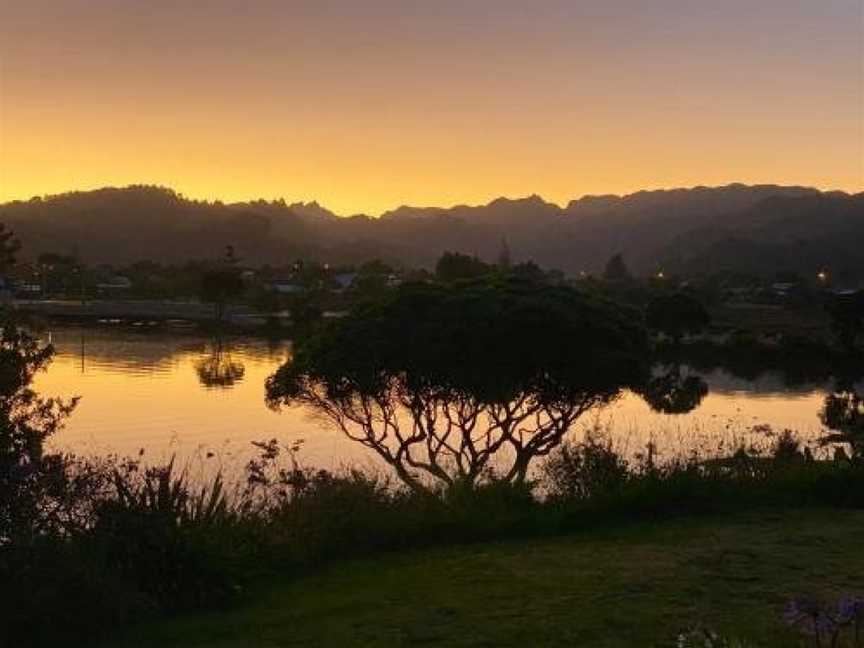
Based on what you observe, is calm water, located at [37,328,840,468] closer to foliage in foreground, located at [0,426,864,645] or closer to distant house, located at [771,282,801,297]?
foliage in foreground, located at [0,426,864,645]

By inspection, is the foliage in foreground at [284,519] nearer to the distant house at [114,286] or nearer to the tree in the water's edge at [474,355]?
the tree in the water's edge at [474,355]

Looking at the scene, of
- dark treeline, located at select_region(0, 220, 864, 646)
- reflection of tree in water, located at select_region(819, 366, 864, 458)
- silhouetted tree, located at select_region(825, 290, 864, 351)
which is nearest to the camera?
dark treeline, located at select_region(0, 220, 864, 646)

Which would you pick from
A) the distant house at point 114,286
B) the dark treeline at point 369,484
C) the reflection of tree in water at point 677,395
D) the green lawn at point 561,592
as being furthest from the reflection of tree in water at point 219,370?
the distant house at point 114,286

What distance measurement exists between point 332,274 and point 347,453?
17199 centimetres

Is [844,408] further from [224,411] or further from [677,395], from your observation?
[224,411]

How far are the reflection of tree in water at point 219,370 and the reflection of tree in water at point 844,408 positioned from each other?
2657 centimetres

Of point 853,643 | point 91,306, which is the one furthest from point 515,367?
point 91,306

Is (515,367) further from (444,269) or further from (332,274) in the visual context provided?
(332,274)

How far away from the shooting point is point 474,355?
56.5ft

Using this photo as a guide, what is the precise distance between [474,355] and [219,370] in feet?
132

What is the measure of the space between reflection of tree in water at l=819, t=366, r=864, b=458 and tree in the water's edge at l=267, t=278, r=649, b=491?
621 centimetres

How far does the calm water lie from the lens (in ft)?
90.2

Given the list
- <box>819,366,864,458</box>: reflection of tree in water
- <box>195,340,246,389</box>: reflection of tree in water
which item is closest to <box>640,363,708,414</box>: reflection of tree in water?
<box>819,366,864,458</box>: reflection of tree in water

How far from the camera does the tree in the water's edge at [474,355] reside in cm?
1731
